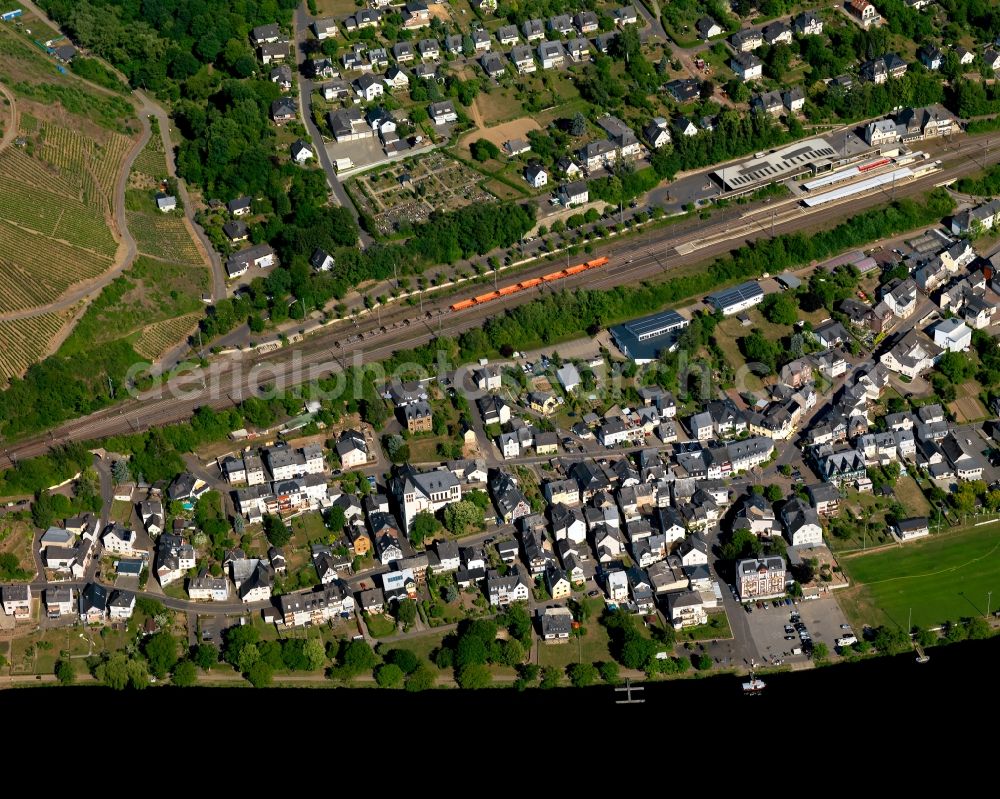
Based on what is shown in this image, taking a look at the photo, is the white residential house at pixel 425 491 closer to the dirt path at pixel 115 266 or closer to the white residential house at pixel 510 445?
the white residential house at pixel 510 445

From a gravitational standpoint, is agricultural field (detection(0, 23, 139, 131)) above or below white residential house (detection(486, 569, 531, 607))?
above

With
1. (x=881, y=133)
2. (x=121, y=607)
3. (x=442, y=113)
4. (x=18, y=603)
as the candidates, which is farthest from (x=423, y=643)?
(x=881, y=133)

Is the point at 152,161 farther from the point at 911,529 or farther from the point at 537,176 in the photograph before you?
the point at 911,529

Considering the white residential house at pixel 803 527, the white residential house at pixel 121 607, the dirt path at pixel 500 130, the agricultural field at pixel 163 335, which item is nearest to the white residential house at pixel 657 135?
the dirt path at pixel 500 130

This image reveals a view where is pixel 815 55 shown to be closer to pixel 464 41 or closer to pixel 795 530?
pixel 464 41

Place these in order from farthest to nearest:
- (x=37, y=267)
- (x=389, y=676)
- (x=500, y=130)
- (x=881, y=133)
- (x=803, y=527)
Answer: (x=500, y=130) < (x=881, y=133) < (x=37, y=267) < (x=803, y=527) < (x=389, y=676)

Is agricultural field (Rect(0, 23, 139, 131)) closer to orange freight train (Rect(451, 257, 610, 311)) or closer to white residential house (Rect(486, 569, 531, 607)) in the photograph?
orange freight train (Rect(451, 257, 610, 311))

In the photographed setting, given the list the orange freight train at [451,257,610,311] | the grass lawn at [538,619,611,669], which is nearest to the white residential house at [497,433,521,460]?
the grass lawn at [538,619,611,669]
